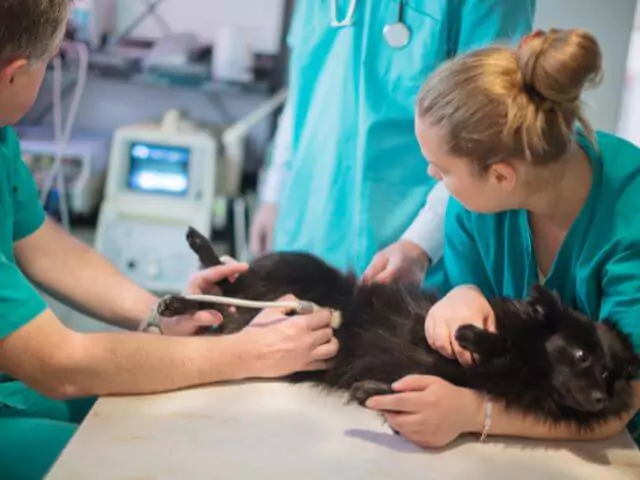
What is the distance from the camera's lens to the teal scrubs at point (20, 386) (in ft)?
3.13

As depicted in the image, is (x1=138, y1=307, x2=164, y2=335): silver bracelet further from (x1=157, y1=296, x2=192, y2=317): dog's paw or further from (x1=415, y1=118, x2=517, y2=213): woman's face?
(x1=415, y1=118, x2=517, y2=213): woman's face

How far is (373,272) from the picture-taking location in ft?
4.11

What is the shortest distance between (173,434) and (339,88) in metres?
0.77

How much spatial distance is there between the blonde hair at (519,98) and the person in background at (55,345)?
33 centimetres

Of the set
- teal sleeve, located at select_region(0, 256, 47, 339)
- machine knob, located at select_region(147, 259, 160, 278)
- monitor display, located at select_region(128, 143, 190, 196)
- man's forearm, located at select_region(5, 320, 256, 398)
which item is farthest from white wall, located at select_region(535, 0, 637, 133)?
machine knob, located at select_region(147, 259, 160, 278)

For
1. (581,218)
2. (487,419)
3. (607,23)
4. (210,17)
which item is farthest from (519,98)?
(210,17)

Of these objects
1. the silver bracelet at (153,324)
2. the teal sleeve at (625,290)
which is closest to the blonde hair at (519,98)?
the teal sleeve at (625,290)

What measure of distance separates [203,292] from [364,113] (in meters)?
0.43

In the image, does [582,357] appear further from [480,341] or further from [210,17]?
[210,17]

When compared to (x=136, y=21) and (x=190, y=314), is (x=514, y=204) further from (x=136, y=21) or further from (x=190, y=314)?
(x=136, y=21)

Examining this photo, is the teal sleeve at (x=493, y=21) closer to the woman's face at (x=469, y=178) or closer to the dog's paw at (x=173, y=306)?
the woman's face at (x=469, y=178)

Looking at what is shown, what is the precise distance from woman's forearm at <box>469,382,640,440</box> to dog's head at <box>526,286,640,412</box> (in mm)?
35

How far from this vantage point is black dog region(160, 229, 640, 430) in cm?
94

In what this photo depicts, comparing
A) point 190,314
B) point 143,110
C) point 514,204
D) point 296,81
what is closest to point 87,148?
point 143,110
